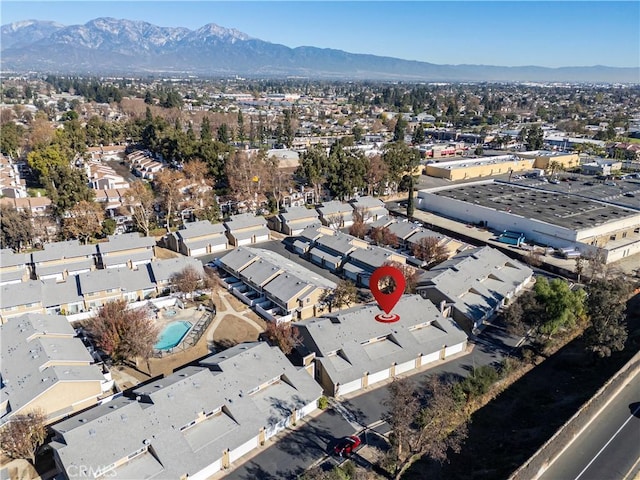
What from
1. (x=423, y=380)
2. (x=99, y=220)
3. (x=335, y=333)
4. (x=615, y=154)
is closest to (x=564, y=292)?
(x=423, y=380)

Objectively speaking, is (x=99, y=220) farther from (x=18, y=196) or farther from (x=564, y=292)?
(x=564, y=292)

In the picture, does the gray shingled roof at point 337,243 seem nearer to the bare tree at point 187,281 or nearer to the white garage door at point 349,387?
the bare tree at point 187,281

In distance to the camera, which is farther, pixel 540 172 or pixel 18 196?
pixel 540 172

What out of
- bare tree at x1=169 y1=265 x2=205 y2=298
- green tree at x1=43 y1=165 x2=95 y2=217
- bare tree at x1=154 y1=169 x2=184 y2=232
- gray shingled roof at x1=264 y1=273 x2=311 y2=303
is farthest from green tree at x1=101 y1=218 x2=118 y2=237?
gray shingled roof at x1=264 y1=273 x2=311 y2=303

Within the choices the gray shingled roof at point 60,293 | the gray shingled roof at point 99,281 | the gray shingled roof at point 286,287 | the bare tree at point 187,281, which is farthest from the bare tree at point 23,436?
the gray shingled roof at point 286,287

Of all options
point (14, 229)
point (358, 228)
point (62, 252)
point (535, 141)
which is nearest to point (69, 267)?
point (62, 252)
